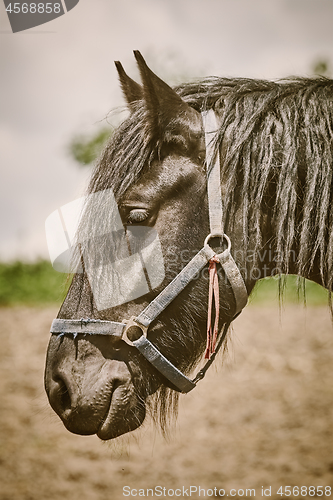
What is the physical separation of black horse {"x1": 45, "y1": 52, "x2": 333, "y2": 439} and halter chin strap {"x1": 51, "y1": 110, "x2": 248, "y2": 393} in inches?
1.2

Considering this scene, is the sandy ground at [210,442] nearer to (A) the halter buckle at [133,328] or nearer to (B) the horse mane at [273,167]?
(A) the halter buckle at [133,328]

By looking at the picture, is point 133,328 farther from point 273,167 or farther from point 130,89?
point 130,89

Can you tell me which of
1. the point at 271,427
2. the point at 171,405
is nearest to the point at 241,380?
the point at 271,427

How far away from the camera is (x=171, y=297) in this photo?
5.58 ft

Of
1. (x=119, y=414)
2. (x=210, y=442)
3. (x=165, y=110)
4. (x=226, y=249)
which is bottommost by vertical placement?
(x=210, y=442)

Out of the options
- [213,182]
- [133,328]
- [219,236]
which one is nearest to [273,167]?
[213,182]

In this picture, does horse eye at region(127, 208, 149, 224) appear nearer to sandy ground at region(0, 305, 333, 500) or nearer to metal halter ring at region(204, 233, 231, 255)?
metal halter ring at region(204, 233, 231, 255)

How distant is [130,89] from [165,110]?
30cm

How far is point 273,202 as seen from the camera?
6.06 feet

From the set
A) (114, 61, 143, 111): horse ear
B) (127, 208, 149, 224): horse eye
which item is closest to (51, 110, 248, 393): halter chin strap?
(127, 208, 149, 224): horse eye

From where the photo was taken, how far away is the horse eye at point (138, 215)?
66.2 inches

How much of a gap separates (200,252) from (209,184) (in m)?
0.31

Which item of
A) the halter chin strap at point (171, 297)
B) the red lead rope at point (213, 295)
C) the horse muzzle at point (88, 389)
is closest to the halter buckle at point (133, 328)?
the halter chin strap at point (171, 297)

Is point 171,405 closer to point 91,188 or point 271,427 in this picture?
point 91,188
